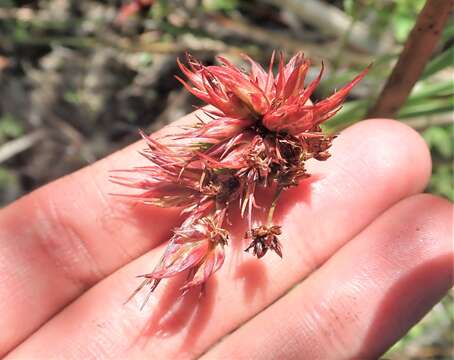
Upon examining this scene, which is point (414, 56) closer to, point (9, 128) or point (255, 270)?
point (255, 270)

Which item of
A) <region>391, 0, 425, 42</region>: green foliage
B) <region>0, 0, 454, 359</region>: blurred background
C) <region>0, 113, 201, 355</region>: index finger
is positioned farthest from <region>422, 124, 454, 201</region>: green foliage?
<region>0, 113, 201, 355</region>: index finger

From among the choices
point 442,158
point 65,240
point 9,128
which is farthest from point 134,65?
point 442,158

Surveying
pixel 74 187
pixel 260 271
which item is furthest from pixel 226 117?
pixel 74 187

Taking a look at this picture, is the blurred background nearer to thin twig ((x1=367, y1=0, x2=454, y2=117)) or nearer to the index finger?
thin twig ((x1=367, y1=0, x2=454, y2=117))

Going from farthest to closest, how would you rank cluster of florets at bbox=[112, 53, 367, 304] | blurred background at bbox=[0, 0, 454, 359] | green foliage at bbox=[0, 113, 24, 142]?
green foliage at bbox=[0, 113, 24, 142] < blurred background at bbox=[0, 0, 454, 359] < cluster of florets at bbox=[112, 53, 367, 304]

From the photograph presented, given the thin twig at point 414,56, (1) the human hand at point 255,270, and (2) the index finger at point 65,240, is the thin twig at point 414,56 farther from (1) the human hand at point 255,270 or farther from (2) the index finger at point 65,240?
(2) the index finger at point 65,240
